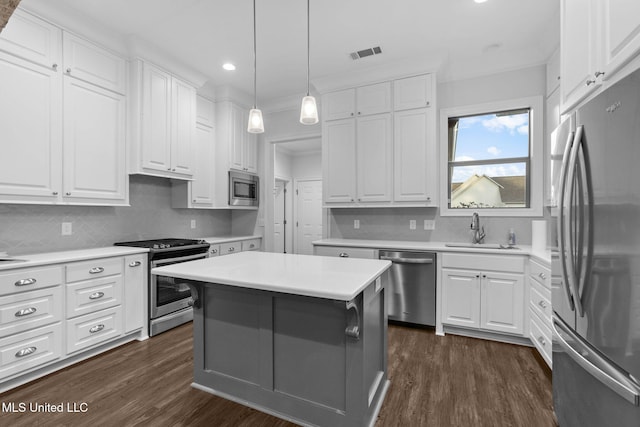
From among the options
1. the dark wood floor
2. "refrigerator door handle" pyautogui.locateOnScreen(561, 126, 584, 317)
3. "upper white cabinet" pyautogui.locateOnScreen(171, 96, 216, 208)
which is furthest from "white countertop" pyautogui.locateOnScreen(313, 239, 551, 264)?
"upper white cabinet" pyautogui.locateOnScreen(171, 96, 216, 208)

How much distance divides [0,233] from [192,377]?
1975mm

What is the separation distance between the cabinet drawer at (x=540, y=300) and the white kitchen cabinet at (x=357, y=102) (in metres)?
2.37

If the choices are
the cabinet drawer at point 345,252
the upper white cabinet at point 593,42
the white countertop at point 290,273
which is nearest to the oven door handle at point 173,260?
the white countertop at point 290,273

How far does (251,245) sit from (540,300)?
3636 millimetres

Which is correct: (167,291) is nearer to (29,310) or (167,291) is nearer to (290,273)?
(29,310)

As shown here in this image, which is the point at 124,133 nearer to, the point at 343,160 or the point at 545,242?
the point at 343,160

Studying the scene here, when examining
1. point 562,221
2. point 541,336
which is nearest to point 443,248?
point 541,336

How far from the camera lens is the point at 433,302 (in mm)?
3258

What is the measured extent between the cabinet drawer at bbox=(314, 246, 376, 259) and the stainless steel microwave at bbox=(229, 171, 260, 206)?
59.9 inches

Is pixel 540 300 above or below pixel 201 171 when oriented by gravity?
below

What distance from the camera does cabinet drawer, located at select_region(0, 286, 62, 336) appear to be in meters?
2.14

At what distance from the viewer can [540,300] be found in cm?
253

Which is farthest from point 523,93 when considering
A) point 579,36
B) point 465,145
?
point 579,36

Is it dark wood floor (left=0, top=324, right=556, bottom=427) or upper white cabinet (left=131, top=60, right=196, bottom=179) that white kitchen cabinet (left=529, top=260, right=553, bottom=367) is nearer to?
Result: dark wood floor (left=0, top=324, right=556, bottom=427)
